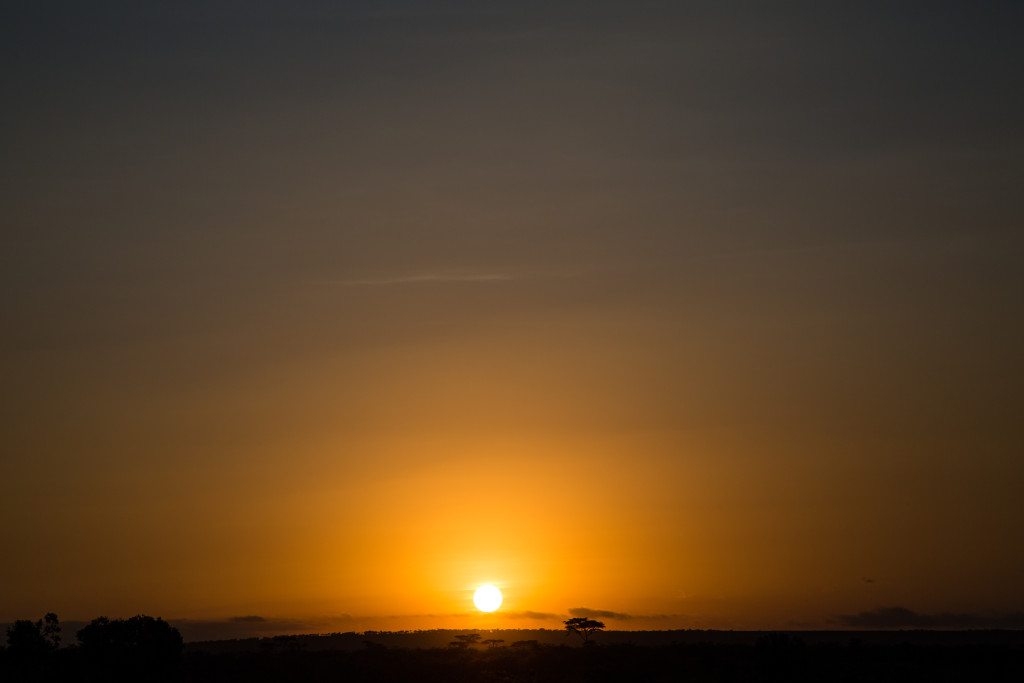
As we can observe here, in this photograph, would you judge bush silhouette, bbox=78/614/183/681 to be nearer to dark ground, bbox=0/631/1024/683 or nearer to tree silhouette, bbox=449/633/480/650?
dark ground, bbox=0/631/1024/683

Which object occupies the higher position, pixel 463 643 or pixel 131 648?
pixel 463 643

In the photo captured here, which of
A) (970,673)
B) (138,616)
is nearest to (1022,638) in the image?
(970,673)

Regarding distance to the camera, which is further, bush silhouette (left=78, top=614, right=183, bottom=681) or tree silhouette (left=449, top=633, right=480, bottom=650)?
tree silhouette (left=449, top=633, right=480, bottom=650)

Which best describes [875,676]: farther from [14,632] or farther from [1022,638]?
[1022,638]

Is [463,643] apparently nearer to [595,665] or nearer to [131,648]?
[595,665]

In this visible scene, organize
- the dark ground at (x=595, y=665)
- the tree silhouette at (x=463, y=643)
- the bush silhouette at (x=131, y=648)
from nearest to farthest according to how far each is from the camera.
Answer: the bush silhouette at (x=131, y=648)
the dark ground at (x=595, y=665)
the tree silhouette at (x=463, y=643)

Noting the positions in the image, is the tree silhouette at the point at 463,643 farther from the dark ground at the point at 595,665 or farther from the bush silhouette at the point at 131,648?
the bush silhouette at the point at 131,648

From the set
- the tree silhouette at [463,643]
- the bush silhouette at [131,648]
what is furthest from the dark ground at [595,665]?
the tree silhouette at [463,643]

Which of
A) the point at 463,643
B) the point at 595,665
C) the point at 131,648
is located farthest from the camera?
the point at 463,643

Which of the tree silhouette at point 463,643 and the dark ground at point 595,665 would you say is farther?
the tree silhouette at point 463,643

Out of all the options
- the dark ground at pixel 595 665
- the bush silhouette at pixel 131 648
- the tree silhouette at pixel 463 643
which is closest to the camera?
the bush silhouette at pixel 131 648

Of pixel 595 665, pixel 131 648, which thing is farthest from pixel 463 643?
pixel 131 648

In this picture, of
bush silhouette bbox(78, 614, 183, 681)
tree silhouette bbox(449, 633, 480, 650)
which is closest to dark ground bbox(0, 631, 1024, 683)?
bush silhouette bbox(78, 614, 183, 681)

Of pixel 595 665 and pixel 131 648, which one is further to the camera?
pixel 595 665
